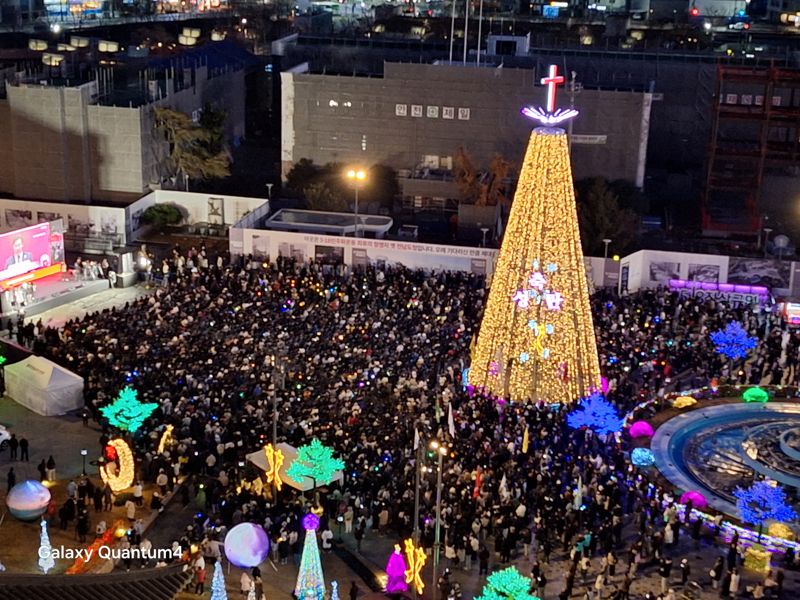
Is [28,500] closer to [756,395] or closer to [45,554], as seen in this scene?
[45,554]

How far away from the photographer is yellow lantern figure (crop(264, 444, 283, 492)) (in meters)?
27.7

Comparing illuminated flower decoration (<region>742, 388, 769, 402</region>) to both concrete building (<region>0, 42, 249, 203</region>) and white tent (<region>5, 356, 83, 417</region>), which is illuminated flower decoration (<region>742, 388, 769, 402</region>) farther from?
concrete building (<region>0, 42, 249, 203</region>)

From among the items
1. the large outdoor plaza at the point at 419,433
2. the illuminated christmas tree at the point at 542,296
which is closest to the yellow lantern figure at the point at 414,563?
the large outdoor plaza at the point at 419,433

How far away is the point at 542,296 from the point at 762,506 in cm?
842

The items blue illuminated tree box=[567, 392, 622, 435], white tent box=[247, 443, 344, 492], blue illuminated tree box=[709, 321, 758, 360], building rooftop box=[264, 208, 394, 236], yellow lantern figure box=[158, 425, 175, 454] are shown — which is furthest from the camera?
building rooftop box=[264, 208, 394, 236]

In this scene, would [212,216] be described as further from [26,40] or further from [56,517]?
[26,40]

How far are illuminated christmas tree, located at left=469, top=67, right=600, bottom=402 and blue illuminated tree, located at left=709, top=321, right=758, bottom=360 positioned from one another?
5804 millimetres

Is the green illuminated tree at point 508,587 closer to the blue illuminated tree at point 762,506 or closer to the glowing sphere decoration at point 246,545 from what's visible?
the glowing sphere decoration at point 246,545

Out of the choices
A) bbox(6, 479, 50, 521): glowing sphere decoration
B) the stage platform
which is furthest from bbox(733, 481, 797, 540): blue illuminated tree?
the stage platform

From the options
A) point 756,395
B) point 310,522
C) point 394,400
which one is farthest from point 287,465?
point 756,395

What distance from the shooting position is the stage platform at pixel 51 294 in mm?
41875

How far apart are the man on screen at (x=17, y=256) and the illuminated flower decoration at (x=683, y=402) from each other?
965 inches

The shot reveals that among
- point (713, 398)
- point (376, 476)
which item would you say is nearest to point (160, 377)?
point (376, 476)

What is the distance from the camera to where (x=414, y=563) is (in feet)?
80.6
